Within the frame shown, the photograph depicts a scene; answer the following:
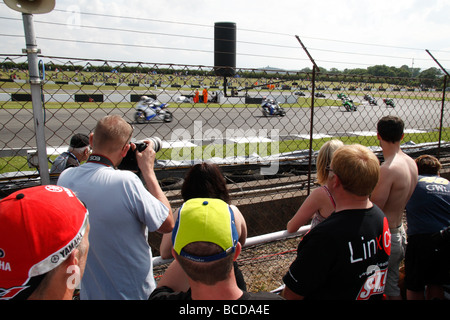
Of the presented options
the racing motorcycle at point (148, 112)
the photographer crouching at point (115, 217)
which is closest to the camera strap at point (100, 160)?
the photographer crouching at point (115, 217)

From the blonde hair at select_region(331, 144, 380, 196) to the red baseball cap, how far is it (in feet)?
3.92

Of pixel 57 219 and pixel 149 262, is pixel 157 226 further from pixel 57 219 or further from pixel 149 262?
pixel 57 219

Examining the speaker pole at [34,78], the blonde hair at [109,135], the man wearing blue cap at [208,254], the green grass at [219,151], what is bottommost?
the green grass at [219,151]

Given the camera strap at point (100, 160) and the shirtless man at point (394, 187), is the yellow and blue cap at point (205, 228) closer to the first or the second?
the camera strap at point (100, 160)

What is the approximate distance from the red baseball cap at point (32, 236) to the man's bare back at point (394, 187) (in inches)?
80.8

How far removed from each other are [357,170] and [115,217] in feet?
4.01

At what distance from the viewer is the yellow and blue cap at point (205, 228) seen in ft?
3.64

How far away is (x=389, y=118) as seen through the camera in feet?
8.04

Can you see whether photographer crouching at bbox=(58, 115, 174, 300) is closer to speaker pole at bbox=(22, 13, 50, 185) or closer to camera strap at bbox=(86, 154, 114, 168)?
camera strap at bbox=(86, 154, 114, 168)

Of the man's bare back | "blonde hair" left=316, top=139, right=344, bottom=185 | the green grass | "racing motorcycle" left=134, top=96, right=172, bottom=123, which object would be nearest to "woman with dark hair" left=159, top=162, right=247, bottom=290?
"blonde hair" left=316, top=139, right=344, bottom=185

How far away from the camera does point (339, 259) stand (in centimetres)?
141

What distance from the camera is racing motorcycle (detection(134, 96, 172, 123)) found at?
12.1 metres

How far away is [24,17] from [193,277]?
1822mm
